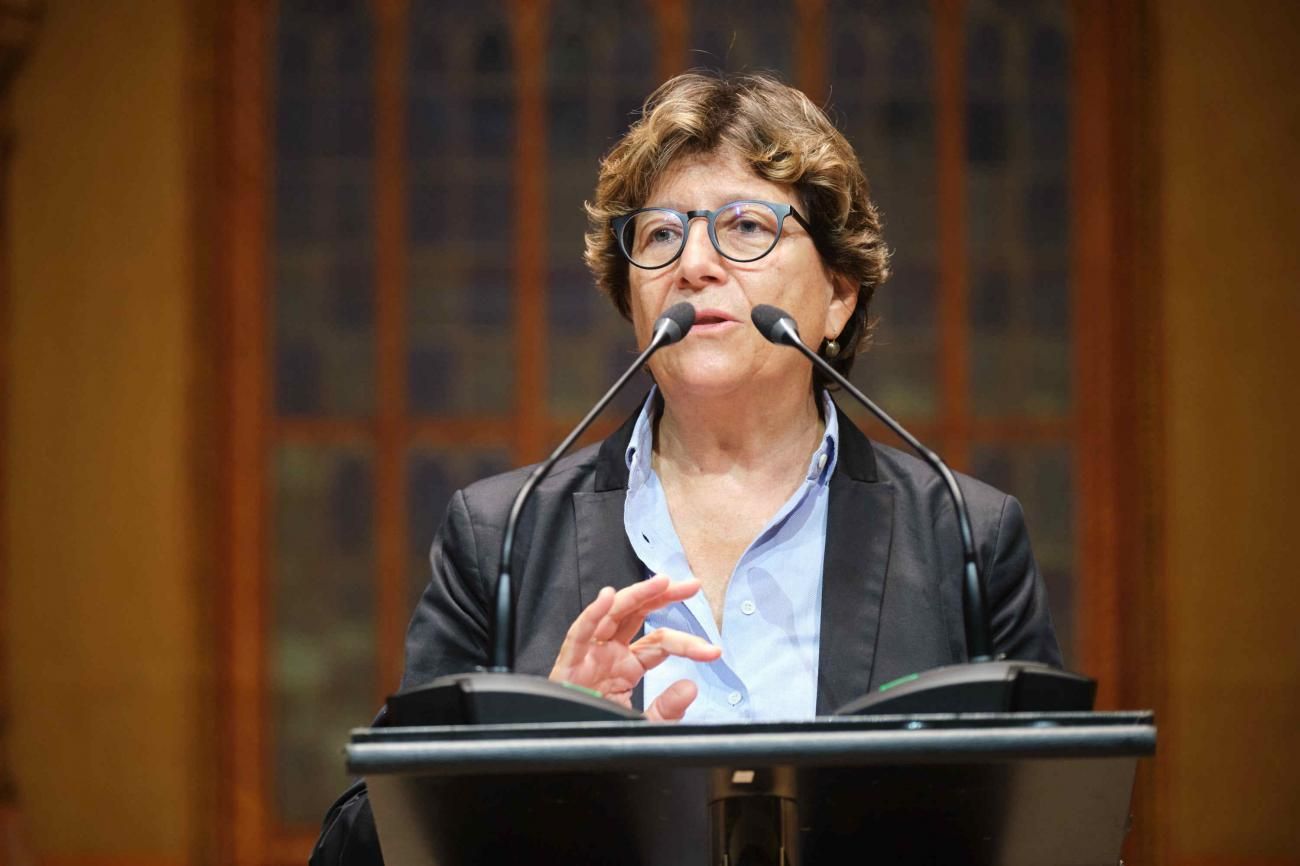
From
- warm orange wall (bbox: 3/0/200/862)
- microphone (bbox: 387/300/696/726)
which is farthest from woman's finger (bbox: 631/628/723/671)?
warm orange wall (bbox: 3/0/200/862)

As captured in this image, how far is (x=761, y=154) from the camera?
201 centimetres

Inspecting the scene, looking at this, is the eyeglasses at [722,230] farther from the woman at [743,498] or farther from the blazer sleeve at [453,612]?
the blazer sleeve at [453,612]

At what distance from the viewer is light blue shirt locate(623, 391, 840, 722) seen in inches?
73.7

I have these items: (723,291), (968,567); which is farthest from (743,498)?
(968,567)

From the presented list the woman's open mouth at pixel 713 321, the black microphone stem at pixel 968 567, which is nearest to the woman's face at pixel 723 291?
the woman's open mouth at pixel 713 321

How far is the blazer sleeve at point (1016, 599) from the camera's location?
6.28 feet

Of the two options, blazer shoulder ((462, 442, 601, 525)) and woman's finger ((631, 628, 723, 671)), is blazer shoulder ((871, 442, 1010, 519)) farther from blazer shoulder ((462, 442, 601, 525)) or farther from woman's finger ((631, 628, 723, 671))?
woman's finger ((631, 628, 723, 671))

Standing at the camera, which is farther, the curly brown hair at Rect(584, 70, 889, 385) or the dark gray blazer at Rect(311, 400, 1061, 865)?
the curly brown hair at Rect(584, 70, 889, 385)

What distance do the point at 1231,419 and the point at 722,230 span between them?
2903 mm

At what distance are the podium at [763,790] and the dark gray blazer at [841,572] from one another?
475 millimetres

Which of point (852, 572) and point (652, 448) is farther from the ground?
point (652, 448)

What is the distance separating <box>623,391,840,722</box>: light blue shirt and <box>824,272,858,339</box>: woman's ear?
0.21 m

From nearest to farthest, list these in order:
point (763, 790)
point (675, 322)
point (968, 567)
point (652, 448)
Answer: point (763, 790) < point (968, 567) < point (675, 322) < point (652, 448)

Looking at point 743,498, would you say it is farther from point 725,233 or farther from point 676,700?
point 676,700
